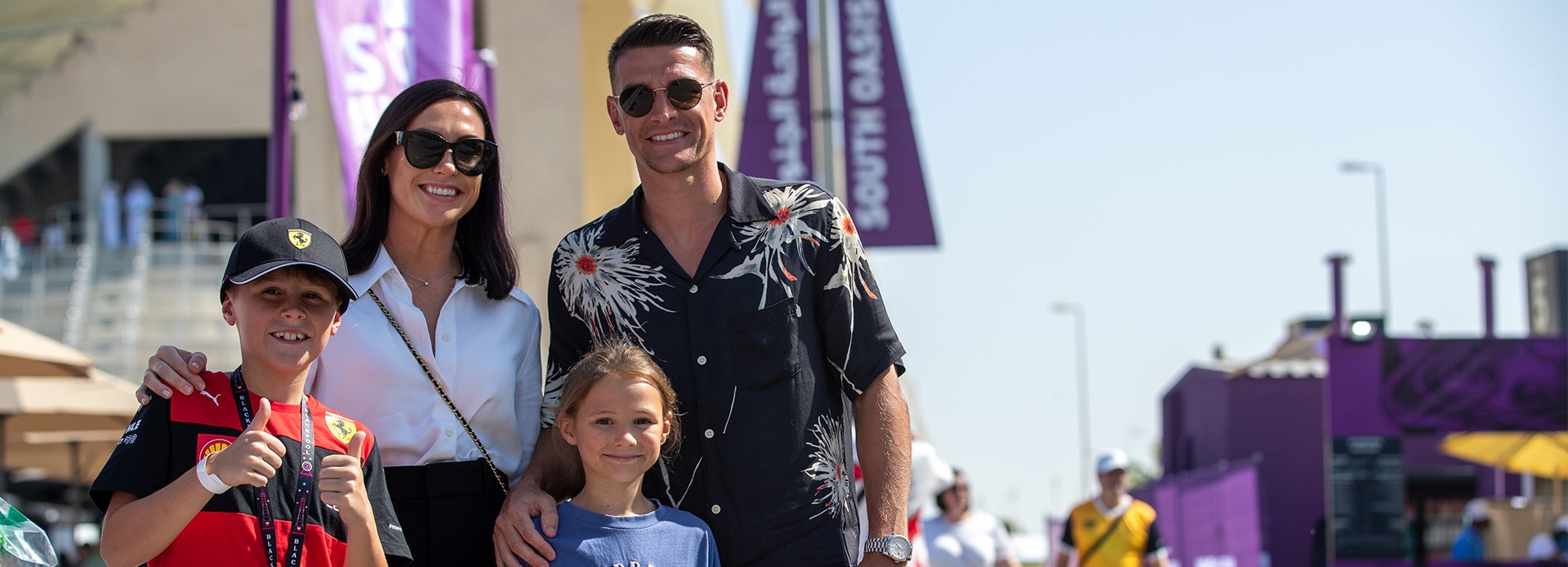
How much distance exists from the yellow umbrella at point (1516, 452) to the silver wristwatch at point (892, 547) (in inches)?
872

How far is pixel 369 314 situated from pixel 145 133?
1027 inches

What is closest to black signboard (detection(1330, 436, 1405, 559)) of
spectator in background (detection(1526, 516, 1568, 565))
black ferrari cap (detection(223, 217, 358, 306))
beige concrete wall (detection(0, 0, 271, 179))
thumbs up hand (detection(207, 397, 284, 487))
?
spectator in background (detection(1526, 516, 1568, 565))

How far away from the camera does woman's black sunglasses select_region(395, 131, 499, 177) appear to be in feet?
12.0

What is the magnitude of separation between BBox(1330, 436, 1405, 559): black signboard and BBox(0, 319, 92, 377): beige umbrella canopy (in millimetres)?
13699

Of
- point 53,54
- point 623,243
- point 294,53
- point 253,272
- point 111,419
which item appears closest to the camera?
point 253,272

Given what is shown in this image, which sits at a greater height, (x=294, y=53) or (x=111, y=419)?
(x=294, y=53)

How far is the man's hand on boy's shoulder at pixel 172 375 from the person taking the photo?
10.1 ft

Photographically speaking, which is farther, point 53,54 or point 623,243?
point 53,54

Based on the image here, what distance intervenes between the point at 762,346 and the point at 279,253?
1.07 metres

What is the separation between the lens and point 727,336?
3508 millimetres

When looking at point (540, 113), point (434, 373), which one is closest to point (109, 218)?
point (540, 113)

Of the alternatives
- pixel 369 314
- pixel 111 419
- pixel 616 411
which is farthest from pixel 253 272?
pixel 111 419

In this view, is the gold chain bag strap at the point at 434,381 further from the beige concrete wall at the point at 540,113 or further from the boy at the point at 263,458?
the beige concrete wall at the point at 540,113

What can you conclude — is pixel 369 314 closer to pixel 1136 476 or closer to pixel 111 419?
pixel 111 419
